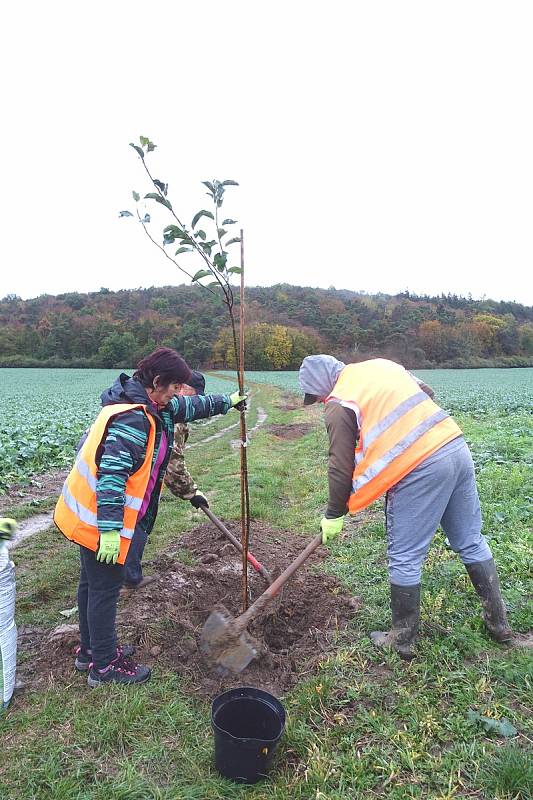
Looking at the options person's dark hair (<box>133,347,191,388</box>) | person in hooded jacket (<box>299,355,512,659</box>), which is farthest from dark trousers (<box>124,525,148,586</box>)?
person in hooded jacket (<box>299,355,512,659</box>)

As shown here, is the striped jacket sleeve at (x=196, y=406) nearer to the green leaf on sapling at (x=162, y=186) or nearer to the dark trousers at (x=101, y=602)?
the dark trousers at (x=101, y=602)

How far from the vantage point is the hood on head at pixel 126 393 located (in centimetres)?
312

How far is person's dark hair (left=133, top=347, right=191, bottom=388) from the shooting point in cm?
319

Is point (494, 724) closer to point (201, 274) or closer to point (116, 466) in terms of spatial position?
point (116, 466)

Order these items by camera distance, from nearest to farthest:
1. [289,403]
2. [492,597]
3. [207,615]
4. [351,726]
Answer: [351,726] → [492,597] → [207,615] → [289,403]

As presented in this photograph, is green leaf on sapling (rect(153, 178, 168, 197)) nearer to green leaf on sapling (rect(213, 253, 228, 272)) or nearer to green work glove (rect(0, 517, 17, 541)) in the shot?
green leaf on sapling (rect(213, 253, 228, 272))

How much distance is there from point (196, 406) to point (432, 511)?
1787mm

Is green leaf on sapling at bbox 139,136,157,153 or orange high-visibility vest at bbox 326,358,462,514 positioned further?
orange high-visibility vest at bbox 326,358,462,514

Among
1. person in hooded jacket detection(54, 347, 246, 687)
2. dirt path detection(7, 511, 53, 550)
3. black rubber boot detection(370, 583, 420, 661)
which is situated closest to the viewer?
person in hooded jacket detection(54, 347, 246, 687)

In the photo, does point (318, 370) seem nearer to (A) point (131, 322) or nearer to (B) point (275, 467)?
(B) point (275, 467)

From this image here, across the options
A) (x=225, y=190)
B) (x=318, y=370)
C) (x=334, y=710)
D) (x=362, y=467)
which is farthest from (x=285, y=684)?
(x=225, y=190)

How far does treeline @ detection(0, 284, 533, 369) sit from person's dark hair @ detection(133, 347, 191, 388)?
4217 cm

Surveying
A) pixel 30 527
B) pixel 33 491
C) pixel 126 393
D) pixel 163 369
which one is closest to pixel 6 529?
pixel 126 393

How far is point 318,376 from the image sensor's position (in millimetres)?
3359
